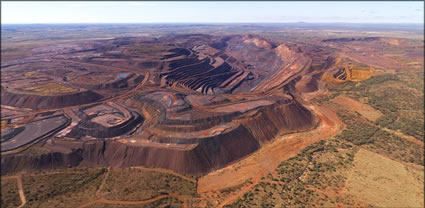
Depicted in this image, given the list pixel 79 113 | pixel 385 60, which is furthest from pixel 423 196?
pixel 385 60

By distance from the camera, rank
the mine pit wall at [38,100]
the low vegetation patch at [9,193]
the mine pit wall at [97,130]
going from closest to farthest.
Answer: the low vegetation patch at [9,193], the mine pit wall at [97,130], the mine pit wall at [38,100]

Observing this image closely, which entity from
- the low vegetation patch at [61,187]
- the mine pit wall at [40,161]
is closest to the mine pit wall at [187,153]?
the mine pit wall at [40,161]

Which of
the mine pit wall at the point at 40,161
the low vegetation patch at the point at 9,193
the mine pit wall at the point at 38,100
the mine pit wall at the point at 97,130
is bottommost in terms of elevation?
the low vegetation patch at the point at 9,193

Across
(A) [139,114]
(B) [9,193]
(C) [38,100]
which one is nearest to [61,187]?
(B) [9,193]

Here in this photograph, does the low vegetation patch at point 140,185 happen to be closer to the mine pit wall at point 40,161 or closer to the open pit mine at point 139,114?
the open pit mine at point 139,114

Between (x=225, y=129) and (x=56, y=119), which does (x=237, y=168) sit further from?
(x=56, y=119)

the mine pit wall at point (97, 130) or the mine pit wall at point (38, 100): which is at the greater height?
the mine pit wall at point (38, 100)

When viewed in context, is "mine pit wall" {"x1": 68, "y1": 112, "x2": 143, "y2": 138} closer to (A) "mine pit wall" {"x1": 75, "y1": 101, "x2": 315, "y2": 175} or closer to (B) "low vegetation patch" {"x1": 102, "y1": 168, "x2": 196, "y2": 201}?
(A) "mine pit wall" {"x1": 75, "y1": 101, "x2": 315, "y2": 175}

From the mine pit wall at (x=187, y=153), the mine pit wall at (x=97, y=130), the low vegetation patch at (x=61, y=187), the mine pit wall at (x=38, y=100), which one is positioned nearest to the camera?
the low vegetation patch at (x=61, y=187)
